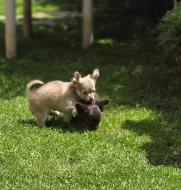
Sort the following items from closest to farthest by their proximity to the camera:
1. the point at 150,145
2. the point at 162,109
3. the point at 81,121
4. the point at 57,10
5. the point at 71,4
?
the point at 150,145 < the point at 81,121 < the point at 162,109 < the point at 71,4 < the point at 57,10

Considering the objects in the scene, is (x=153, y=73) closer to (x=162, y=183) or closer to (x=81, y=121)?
(x=81, y=121)

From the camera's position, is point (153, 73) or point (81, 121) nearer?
point (81, 121)

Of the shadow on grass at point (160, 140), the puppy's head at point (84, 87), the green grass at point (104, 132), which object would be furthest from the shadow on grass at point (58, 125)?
the shadow on grass at point (160, 140)

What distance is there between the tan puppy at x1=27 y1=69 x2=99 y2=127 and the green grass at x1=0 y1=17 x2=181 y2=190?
24cm

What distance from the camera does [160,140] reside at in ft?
23.8

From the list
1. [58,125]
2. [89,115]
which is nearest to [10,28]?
[58,125]

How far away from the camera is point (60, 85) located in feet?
25.6

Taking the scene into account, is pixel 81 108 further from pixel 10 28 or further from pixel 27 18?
pixel 27 18

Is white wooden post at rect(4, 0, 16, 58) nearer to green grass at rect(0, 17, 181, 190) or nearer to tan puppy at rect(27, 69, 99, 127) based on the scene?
green grass at rect(0, 17, 181, 190)

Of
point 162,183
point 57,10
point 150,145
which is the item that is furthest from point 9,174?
point 57,10

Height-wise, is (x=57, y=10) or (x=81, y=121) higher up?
(x=81, y=121)

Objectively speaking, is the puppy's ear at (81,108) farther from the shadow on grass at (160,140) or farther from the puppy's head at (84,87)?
the shadow on grass at (160,140)

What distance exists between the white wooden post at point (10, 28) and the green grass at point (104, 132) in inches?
12.7

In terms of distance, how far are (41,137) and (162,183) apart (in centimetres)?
207
